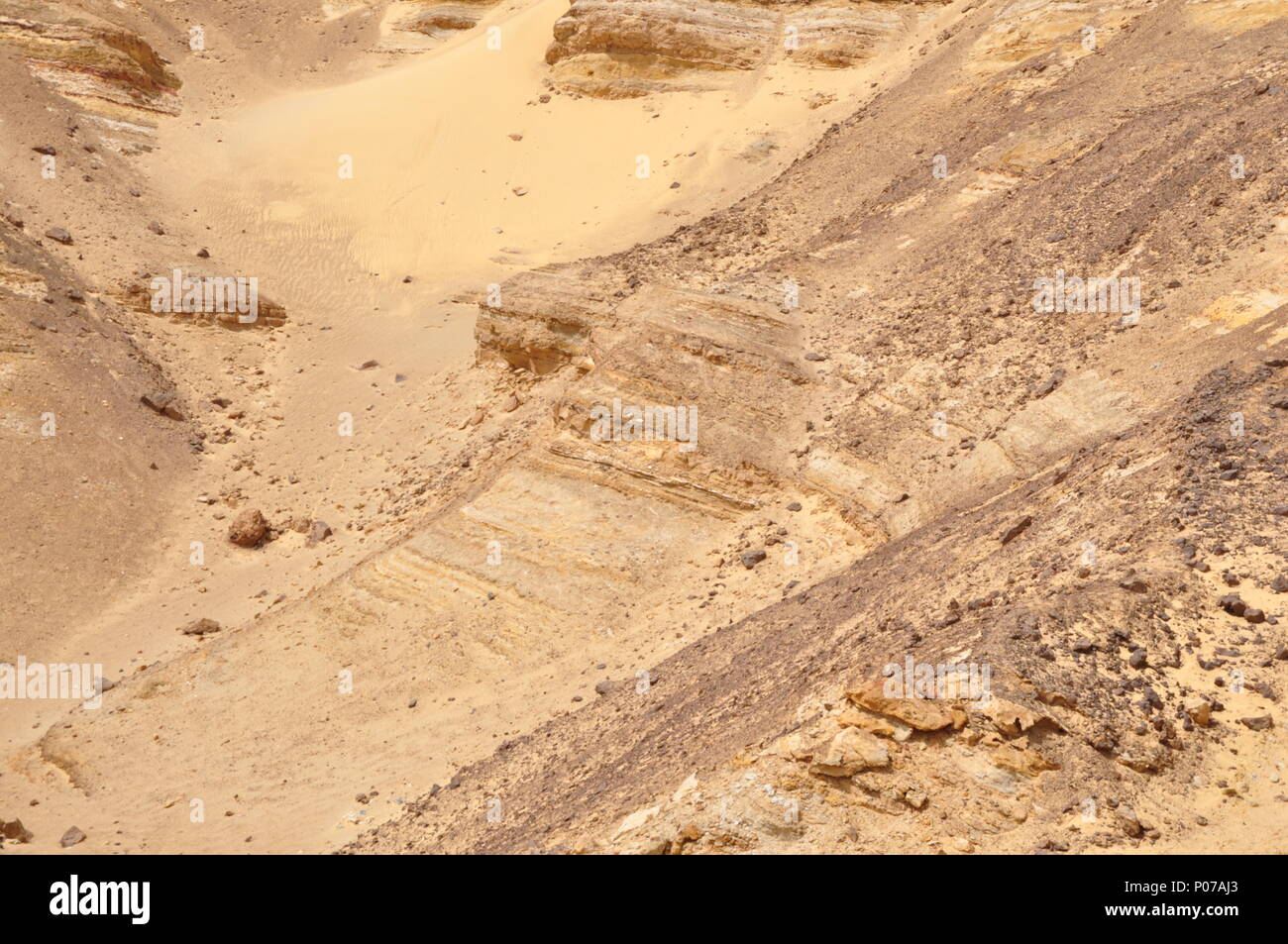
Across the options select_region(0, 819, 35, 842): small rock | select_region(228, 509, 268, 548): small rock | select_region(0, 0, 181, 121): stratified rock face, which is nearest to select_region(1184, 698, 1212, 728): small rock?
select_region(0, 819, 35, 842): small rock

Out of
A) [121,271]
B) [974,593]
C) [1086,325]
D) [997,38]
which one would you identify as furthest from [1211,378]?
[121,271]

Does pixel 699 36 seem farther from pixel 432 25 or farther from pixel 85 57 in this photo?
pixel 85 57

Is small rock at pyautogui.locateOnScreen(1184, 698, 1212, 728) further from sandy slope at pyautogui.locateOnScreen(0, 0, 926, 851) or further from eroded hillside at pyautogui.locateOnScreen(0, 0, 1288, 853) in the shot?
sandy slope at pyautogui.locateOnScreen(0, 0, 926, 851)

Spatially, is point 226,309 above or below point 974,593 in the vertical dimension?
above

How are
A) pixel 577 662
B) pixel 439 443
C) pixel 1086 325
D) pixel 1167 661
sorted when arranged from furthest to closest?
pixel 439 443, pixel 1086 325, pixel 577 662, pixel 1167 661

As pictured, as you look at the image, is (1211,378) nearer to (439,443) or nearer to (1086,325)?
(1086,325)

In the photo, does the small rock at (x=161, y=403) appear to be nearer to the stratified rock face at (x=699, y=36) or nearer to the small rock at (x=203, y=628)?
the small rock at (x=203, y=628)

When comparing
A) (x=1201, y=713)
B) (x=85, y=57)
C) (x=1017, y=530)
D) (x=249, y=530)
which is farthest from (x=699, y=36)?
(x=1201, y=713)

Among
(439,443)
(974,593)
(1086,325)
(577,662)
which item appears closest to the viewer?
(974,593)

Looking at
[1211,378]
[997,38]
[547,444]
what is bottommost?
[547,444]
